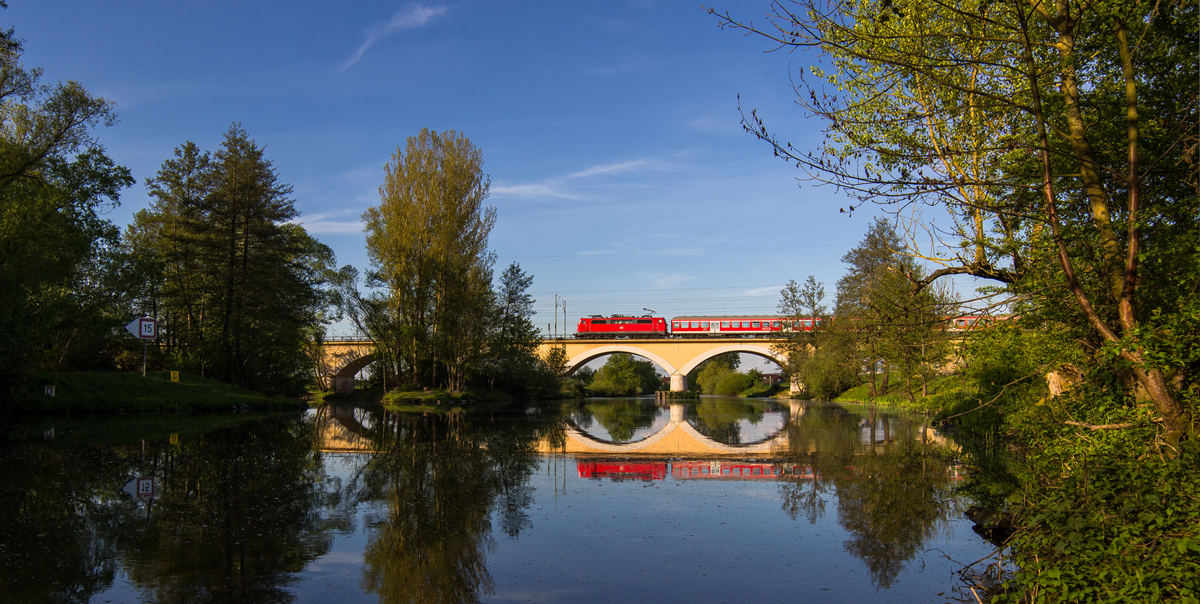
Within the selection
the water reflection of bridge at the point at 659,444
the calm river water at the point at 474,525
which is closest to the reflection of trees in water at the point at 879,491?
the calm river water at the point at 474,525

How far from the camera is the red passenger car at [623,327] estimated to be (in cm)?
6109

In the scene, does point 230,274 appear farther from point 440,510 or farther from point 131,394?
point 440,510

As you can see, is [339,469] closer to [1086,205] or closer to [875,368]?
[1086,205]

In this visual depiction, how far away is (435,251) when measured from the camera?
34969 mm

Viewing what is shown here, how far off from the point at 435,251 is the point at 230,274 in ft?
29.9

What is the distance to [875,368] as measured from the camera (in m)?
41.7

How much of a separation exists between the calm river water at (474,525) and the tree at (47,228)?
733cm

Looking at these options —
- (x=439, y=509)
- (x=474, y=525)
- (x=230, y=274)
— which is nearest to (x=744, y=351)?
(x=230, y=274)

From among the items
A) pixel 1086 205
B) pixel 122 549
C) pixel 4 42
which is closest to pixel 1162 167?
pixel 1086 205

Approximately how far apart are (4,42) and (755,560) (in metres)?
20.9

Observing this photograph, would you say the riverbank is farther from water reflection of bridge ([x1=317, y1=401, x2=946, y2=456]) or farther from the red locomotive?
the red locomotive

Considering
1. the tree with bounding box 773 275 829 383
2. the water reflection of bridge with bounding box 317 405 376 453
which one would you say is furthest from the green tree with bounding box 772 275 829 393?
the water reflection of bridge with bounding box 317 405 376 453

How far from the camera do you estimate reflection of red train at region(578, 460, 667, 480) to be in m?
11.1

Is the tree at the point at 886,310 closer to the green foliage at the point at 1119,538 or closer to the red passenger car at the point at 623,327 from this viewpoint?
the green foliage at the point at 1119,538
